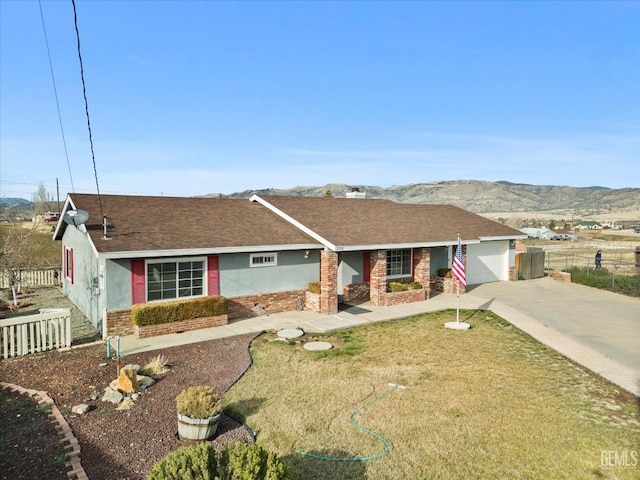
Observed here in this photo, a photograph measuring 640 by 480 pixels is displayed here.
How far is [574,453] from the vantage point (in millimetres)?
6719

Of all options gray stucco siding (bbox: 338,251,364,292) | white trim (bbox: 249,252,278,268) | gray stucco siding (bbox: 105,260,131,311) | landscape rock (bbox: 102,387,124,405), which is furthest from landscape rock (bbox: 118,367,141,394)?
gray stucco siding (bbox: 338,251,364,292)

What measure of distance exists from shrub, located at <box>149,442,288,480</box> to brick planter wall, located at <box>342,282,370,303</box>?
531 inches

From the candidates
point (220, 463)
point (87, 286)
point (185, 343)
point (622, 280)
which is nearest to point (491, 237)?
point (622, 280)

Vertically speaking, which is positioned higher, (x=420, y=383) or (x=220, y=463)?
(x=220, y=463)

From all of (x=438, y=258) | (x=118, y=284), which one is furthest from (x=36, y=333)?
(x=438, y=258)

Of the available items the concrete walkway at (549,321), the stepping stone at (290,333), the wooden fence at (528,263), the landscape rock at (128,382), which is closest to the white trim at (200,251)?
the concrete walkway at (549,321)

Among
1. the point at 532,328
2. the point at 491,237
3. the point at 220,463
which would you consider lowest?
the point at 532,328

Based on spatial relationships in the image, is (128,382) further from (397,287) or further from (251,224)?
(397,287)

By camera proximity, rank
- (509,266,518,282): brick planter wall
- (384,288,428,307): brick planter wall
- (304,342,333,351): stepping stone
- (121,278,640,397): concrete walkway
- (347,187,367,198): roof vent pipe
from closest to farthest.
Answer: (121,278,640,397): concrete walkway < (304,342,333,351): stepping stone < (384,288,428,307): brick planter wall < (509,266,518,282): brick planter wall < (347,187,367,198): roof vent pipe

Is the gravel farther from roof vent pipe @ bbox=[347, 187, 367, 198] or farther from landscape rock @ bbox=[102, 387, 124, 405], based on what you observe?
roof vent pipe @ bbox=[347, 187, 367, 198]

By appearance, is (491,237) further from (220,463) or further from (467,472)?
(220,463)

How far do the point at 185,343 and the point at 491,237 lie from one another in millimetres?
17781

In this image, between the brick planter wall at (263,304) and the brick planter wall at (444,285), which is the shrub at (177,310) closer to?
the brick planter wall at (263,304)

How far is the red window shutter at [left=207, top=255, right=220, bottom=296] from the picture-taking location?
14.9 meters
